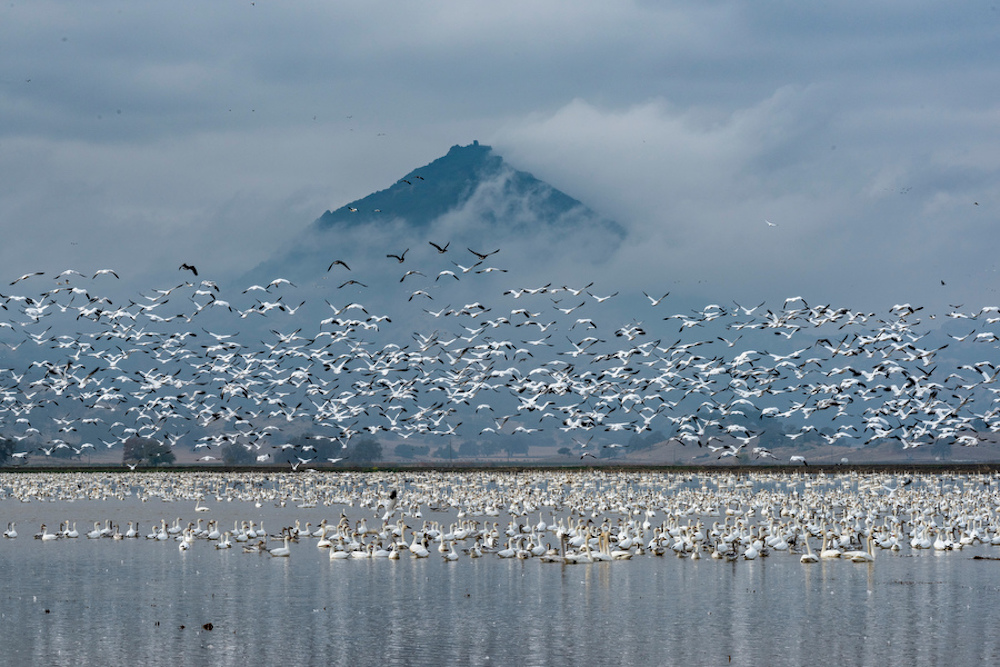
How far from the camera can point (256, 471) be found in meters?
158

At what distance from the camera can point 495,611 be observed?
3102cm

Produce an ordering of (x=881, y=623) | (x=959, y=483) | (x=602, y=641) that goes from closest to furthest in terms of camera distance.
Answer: (x=602, y=641)
(x=881, y=623)
(x=959, y=483)

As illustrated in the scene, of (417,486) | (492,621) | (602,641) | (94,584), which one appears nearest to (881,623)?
(602,641)

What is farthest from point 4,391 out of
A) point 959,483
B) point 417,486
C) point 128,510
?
point 959,483

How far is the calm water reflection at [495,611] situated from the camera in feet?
83.8

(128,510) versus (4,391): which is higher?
(4,391)

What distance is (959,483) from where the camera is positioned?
110812 millimetres

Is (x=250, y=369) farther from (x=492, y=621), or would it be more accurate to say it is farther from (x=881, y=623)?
(x=881, y=623)

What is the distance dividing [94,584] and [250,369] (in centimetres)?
3056

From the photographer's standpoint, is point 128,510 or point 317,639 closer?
point 317,639

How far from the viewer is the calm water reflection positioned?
25.5 metres

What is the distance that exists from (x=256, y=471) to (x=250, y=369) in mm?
94777

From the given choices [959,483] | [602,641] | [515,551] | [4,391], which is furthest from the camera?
[959,483]

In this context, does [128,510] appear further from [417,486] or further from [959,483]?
[959,483]
